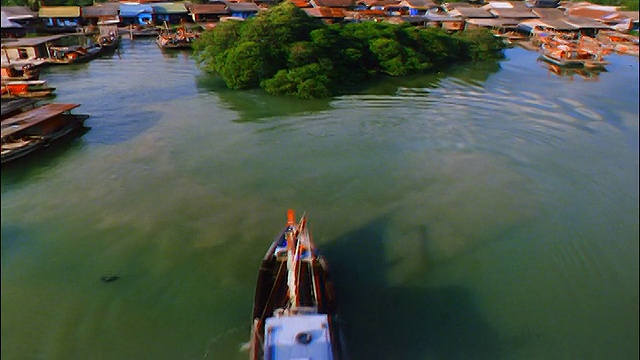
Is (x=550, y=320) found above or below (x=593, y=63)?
below

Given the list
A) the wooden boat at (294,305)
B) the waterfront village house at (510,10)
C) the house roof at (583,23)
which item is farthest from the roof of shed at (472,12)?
the wooden boat at (294,305)

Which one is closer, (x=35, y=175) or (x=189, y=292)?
(x=189, y=292)

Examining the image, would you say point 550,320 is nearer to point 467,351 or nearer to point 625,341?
point 625,341

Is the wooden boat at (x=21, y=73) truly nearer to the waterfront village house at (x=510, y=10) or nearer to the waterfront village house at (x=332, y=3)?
the waterfront village house at (x=332, y=3)

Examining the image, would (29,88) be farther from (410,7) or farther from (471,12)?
(471,12)

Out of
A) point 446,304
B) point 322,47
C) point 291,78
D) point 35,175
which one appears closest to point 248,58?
point 291,78

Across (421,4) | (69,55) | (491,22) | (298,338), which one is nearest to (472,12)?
(491,22)
